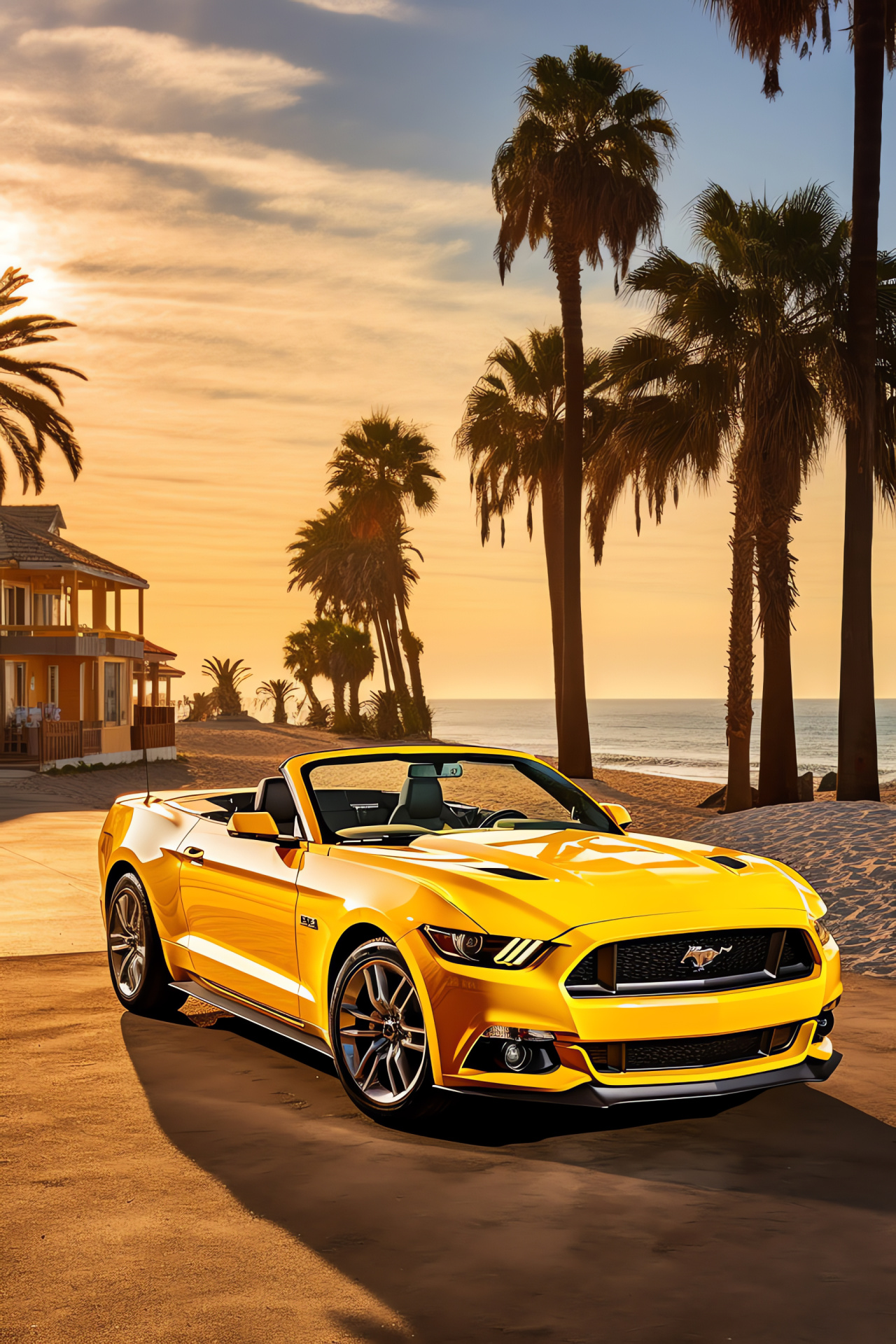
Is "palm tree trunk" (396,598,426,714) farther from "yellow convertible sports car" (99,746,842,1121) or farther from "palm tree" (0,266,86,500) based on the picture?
"yellow convertible sports car" (99,746,842,1121)

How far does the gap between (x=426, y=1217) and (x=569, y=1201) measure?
1.72 feet

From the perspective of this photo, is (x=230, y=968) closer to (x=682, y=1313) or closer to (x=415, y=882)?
(x=415, y=882)

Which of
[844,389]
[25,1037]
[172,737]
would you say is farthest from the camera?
[172,737]

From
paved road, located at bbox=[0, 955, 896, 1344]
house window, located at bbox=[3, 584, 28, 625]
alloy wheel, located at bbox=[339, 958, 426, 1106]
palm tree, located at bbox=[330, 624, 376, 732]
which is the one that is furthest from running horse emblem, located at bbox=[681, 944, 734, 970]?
palm tree, located at bbox=[330, 624, 376, 732]

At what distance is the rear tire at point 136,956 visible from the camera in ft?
23.9

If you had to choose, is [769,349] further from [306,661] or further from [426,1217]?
[306,661]

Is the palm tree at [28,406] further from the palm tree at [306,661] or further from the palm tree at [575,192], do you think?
the palm tree at [306,661]

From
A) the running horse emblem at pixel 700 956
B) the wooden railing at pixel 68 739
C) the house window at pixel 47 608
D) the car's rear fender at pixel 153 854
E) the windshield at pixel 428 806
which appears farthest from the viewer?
the house window at pixel 47 608

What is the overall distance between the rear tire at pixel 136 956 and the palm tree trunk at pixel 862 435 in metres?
13.5

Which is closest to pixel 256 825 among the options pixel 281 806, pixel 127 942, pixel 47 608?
pixel 281 806

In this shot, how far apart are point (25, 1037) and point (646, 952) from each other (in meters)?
3.71

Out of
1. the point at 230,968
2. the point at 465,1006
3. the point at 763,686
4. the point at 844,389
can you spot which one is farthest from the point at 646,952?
the point at 763,686

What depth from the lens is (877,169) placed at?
64.9ft

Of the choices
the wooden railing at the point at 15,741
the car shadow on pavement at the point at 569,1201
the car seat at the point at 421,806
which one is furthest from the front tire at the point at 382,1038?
the wooden railing at the point at 15,741
